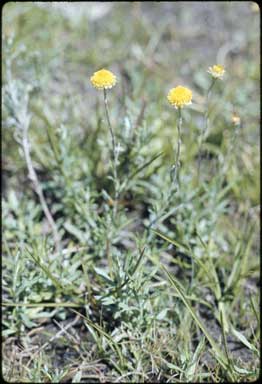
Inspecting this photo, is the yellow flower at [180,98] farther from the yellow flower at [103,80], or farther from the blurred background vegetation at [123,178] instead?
the blurred background vegetation at [123,178]

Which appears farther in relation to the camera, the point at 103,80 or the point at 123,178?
the point at 123,178

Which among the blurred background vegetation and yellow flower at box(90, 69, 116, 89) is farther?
the blurred background vegetation

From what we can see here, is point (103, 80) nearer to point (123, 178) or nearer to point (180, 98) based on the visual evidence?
point (180, 98)

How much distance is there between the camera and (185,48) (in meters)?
3.75

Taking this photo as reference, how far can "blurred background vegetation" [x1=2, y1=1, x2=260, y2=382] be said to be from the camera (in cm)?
199

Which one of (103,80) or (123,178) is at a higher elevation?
(103,80)

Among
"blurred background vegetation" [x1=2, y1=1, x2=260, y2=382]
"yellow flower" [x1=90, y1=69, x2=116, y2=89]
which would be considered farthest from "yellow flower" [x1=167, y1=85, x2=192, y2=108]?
"blurred background vegetation" [x1=2, y1=1, x2=260, y2=382]

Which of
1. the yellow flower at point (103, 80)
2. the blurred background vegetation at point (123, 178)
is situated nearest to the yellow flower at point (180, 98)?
the yellow flower at point (103, 80)

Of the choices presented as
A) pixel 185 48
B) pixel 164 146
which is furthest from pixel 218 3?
pixel 164 146

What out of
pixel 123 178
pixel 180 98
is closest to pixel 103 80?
pixel 180 98

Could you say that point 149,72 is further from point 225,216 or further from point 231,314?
point 231,314

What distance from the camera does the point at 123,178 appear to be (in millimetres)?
2420

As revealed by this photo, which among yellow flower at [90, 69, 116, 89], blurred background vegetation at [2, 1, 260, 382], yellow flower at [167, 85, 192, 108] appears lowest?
blurred background vegetation at [2, 1, 260, 382]

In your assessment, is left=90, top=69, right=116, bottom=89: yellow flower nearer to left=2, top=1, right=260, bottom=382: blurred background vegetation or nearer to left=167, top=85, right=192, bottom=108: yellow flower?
left=167, top=85, right=192, bottom=108: yellow flower
